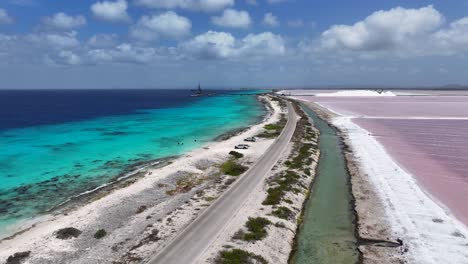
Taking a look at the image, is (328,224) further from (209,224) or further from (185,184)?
(185,184)

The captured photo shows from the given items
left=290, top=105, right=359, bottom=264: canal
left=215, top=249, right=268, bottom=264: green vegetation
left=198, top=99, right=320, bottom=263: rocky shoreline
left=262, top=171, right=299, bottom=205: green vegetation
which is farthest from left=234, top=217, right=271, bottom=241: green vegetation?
left=262, top=171, right=299, bottom=205: green vegetation

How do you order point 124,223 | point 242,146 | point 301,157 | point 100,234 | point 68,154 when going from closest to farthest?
point 100,234
point 124,223
point 301,157
point 68,154
point 242,146

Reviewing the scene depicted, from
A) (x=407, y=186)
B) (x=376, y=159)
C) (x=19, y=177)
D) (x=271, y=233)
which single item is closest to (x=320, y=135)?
(x=376, y=159)

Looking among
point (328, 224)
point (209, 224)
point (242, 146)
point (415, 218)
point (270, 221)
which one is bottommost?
point (328, 224)

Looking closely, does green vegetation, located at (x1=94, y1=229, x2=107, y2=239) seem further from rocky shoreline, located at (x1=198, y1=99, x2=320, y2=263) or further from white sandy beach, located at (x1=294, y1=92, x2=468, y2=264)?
white sandy beach, located at (x1=294, y1=92, x2=468, y2=264)

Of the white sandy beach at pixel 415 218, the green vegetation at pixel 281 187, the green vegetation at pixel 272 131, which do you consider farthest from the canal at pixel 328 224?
the green vegetation at pixel 272 131

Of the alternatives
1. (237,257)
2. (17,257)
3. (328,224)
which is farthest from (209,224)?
(17,257)

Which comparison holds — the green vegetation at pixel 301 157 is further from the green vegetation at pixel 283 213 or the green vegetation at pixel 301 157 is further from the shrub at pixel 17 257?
the shrub at pixel 17 257
